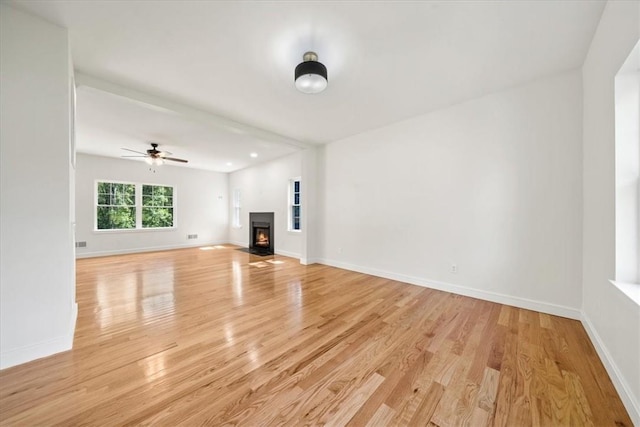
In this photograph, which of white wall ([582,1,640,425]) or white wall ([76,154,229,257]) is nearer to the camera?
white wall ([582,1,640,425])

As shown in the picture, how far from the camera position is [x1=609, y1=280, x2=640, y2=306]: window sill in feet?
4.41

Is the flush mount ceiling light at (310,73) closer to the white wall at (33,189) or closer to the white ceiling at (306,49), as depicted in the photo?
the white ceiling at (306,49)

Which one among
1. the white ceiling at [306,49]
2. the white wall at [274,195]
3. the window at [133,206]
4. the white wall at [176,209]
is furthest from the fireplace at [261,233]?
the white ceiling at [306,49]

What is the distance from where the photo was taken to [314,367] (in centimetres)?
170

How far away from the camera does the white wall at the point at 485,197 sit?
8.26 feet

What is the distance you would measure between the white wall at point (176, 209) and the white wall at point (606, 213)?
867 cm

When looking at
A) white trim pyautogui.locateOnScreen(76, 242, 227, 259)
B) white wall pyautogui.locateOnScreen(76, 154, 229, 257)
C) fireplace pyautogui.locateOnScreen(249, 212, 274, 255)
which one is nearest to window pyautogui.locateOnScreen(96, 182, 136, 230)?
white wall pyautogui.locateOnScreen(76, 154, 229, 257)

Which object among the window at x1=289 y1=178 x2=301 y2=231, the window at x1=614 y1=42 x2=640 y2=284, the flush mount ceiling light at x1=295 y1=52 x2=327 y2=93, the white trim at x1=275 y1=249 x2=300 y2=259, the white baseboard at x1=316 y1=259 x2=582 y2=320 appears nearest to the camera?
the window at x1=614 y1=42 x2=640 y2=284

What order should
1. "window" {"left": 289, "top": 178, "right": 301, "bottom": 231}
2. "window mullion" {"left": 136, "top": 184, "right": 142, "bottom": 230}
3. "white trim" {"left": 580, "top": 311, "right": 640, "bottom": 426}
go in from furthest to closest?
"window mullion" {"left": 136, "top": 184, "right": 142, "bottom": 230} → "window" {"left": 289, "top": 178, "right": 301, "bottom": 231} → "white trim" {"left": 580, "top": 311, "right": 640, "bottom": 426}

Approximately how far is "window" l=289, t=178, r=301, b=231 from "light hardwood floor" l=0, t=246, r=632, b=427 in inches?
126

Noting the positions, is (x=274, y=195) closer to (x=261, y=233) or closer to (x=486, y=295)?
(x=261, y=233)

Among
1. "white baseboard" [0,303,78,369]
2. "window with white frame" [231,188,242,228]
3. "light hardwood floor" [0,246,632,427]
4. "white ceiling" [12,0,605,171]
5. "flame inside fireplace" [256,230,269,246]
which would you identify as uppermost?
"white ceiling" [12,0,605,171]

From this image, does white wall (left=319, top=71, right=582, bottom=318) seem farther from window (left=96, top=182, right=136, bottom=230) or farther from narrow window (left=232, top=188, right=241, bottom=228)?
window (left=96, top=182, right=136, bottom=230)

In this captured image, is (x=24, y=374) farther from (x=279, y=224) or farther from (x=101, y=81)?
(x=279, y=224)
